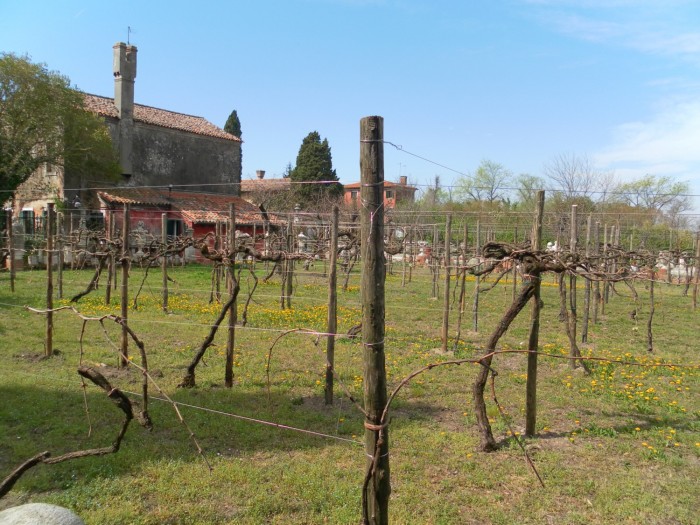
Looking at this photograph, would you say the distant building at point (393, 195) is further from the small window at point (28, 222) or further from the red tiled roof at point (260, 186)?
the small window at point (28, 222)

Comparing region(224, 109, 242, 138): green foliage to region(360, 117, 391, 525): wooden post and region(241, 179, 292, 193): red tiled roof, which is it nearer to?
region(241, 179, 292, 193): red tiled roof

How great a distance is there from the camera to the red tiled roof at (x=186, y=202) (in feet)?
87.8

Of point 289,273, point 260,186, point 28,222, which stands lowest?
point 289,273

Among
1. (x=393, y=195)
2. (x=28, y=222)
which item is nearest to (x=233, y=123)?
(x=393, y=195)

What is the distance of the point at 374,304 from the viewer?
9.28 ft

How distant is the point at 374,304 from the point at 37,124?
24440 mm

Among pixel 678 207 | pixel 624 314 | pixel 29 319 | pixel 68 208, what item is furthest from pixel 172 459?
pixel 678 207

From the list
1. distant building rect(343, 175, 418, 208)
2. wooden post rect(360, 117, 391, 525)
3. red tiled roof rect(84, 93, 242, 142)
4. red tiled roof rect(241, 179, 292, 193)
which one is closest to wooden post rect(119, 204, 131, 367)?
wooden post rect(360, 117, 391, 525)

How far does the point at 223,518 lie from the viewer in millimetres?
3771

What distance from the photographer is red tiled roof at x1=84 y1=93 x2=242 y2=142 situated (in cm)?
2793

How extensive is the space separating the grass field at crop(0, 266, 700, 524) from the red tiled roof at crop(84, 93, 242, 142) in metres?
21.8

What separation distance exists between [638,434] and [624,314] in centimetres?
981

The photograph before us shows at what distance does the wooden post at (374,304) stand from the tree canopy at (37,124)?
23.2m

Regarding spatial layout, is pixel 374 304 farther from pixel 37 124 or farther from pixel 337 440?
pixel 37 124
